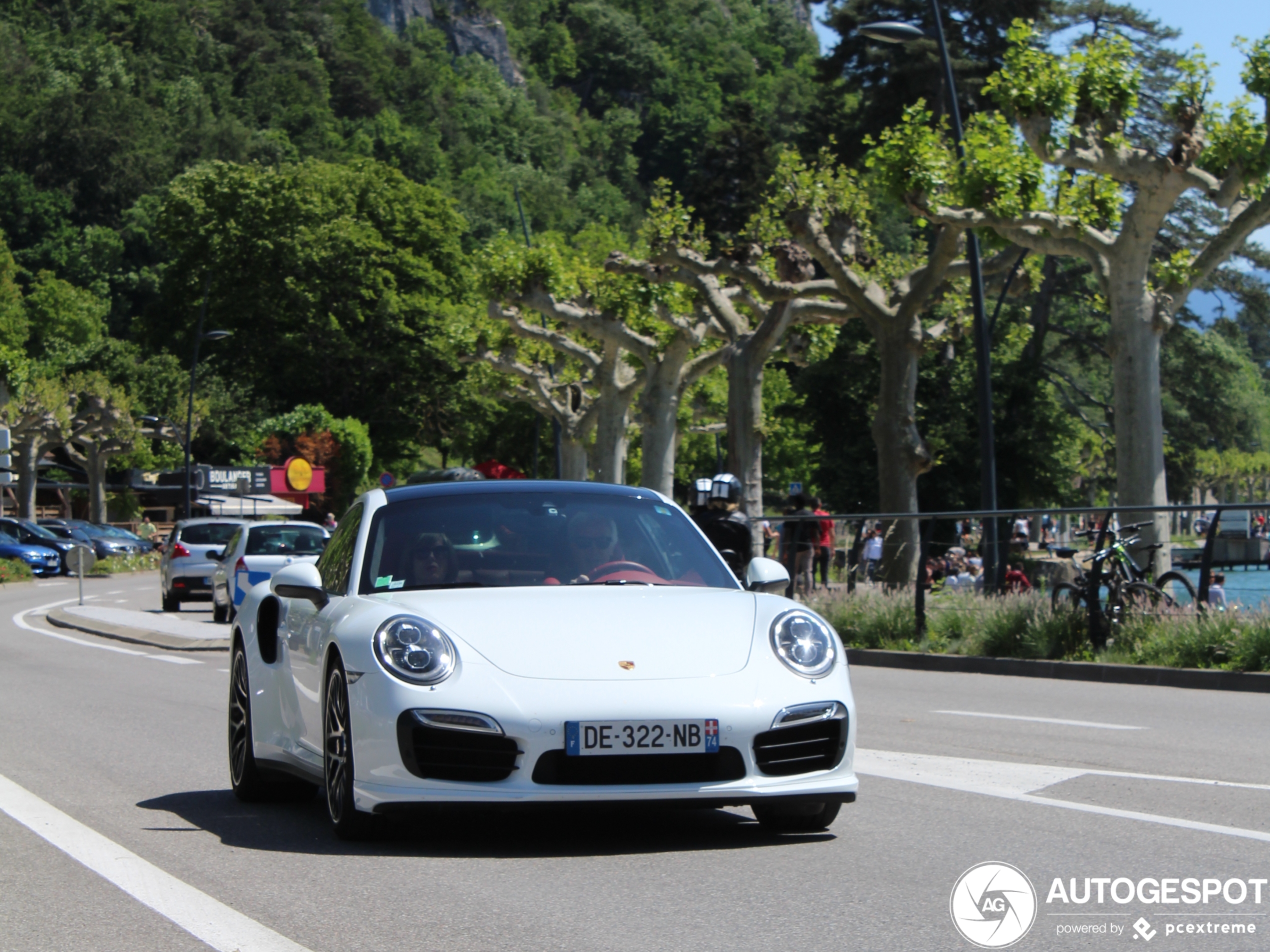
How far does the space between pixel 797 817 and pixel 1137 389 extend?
50.3 ft

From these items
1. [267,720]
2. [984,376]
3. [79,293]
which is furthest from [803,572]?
[79,293]

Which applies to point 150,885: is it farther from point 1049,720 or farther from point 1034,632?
point 1034,632

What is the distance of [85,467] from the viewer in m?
69.8

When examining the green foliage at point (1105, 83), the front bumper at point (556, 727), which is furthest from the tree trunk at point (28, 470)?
the front bumper at point (556, 727)

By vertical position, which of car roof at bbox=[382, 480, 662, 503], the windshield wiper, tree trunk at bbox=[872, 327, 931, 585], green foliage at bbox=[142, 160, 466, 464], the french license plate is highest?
green foliage at bbox=[142, 160, 466, 464]

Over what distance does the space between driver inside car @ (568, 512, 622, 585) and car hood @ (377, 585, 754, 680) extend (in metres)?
0.32

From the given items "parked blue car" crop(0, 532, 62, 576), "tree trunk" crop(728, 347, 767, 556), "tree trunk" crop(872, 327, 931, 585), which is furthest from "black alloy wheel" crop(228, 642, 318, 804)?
"parked blue car" crop(0, 532, 62, 576)

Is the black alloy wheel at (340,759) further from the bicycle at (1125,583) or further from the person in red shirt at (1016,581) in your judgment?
the person in red shirt at (1016,581)

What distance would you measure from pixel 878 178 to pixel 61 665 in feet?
36.8

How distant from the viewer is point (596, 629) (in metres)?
6.11

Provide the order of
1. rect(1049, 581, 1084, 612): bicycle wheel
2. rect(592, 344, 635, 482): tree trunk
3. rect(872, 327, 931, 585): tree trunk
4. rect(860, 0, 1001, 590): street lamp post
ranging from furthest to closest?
rect(592, 344, 635, 482): tree trunk
rect(872, 327, 931, 585): tree trunk
rect(860, 0, 1001, 590): street lamp post
rect(1049, 581, 1084, 612): bicycle wheel

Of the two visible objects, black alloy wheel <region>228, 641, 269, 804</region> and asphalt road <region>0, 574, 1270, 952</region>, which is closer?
asphalt road <region>0, 574, 1270, 952</region>

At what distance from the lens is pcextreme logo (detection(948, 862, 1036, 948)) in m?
4.66

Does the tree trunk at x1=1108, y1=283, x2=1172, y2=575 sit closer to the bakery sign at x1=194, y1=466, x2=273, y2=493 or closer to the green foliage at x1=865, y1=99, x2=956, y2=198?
the green foliage at x1=865, y1=99, x2=956, y2=198
